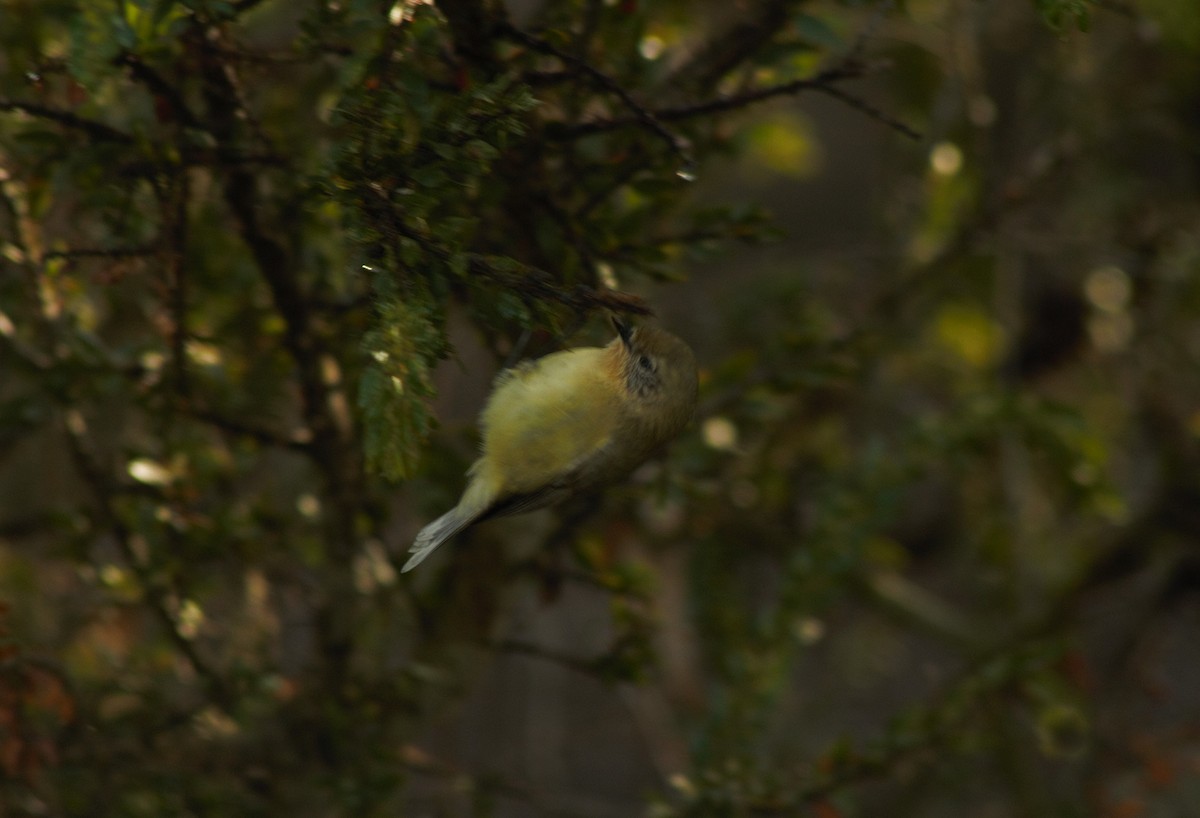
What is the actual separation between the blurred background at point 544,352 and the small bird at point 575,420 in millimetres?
89

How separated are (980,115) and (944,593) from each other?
2.93 m

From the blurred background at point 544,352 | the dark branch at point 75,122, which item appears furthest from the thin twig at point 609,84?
the dark branch at point 75,122

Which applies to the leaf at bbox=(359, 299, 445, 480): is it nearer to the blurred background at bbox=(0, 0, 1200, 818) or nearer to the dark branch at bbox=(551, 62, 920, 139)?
the blurred background at bbox=(0, 0, 1200, 818)

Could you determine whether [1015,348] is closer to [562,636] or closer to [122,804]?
[562,636]

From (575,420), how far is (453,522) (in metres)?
0.30

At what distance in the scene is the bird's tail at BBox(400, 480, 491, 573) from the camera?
7.69ft

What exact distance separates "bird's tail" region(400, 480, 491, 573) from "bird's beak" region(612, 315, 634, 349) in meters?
0.38

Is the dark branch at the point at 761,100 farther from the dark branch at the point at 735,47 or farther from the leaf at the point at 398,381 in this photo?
the leaf at the point at 398,381

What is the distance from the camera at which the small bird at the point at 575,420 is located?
243cm

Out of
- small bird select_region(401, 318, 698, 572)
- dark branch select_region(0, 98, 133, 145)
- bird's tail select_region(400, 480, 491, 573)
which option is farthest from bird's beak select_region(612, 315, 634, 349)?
dark branch select_region(0, 98, 133, 145)

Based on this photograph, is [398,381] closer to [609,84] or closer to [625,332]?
[609,84]

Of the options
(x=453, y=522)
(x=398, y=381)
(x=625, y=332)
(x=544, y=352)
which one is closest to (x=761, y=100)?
(x=625, y=332)

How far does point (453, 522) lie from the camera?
244 cm

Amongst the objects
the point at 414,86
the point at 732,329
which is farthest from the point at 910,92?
the point at 414,86
